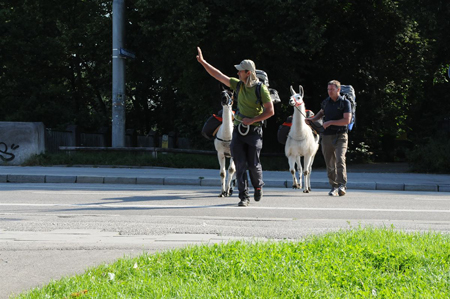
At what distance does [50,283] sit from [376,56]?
22835 mm

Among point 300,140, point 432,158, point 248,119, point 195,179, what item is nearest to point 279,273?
point 248,119

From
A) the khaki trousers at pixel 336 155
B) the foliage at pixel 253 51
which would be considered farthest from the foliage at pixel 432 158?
the khaki trousers at pixel 336 155

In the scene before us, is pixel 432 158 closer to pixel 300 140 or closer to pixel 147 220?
pixel 300 140

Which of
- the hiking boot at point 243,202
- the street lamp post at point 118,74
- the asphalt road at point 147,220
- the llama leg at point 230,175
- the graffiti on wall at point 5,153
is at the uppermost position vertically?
the street lamp post at point 118,74

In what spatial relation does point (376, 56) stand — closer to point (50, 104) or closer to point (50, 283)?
point (50, 104)

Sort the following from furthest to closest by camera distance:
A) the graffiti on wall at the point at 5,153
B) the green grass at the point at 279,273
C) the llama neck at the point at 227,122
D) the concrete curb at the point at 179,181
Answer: the graffiti on wall at the point at 5,153
the concrete curb at the point at 179,181
the llama neck at the point at 227,122
the green grass at the point at 279,273

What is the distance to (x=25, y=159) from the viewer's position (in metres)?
21.5

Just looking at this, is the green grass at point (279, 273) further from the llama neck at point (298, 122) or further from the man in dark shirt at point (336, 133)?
the llama neck at point (298, 122)

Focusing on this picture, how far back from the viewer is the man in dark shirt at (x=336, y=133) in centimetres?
1261

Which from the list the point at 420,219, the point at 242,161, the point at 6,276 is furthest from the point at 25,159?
the point at 6,276

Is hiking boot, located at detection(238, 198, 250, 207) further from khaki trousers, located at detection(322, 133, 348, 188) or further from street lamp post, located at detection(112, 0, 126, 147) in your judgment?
street lamp post, located at detection(112, 0, 126, 147)

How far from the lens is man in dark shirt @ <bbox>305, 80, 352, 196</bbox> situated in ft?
41.4

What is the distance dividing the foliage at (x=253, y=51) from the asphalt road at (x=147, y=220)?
10.3 m

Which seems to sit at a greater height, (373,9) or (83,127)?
(373,9)
